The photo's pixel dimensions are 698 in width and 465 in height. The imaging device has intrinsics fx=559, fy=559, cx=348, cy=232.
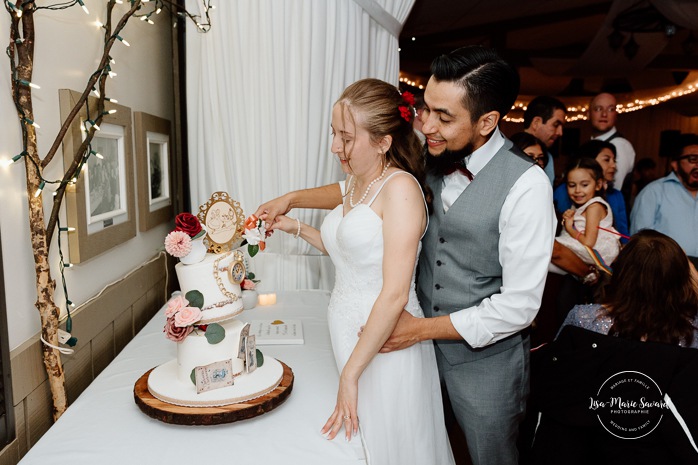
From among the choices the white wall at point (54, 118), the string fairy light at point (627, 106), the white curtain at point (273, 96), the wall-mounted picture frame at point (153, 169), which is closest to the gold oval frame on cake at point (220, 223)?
the white wall at point (54, 118)

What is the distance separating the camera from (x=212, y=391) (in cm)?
134

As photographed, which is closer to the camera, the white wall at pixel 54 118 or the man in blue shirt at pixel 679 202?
the white wall at pixel 54 118

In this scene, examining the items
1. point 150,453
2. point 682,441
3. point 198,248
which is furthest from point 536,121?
point 150,453

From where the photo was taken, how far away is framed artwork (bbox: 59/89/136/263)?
1562 millimetres

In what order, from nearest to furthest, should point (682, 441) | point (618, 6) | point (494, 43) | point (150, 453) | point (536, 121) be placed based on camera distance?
point (150, 453), point (682, 441), point (536, 121), point (618, 6), point (494, 43)

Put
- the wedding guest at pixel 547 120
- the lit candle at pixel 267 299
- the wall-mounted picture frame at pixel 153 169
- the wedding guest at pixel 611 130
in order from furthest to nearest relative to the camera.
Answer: the wedding guest at pixel 611 130
the wedding guest at pixel 547 120
the lit candle at pixel 267 299
the wall-mounted picture frame at pixel 153 169

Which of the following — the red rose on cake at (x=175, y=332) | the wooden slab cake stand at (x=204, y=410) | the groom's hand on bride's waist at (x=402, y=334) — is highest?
the red rose on cake at (x=175, y=332)

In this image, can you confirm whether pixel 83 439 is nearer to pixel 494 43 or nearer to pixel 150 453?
pixel 150 453

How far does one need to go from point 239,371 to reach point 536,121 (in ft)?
7.89

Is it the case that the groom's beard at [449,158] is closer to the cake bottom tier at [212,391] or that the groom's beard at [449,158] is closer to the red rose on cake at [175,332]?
the cake bottom tier at [212,391]

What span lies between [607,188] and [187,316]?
279 centimetres

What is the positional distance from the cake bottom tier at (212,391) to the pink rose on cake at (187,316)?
0.17 metres

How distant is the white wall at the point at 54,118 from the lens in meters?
1.25

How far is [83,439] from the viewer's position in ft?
4.00
